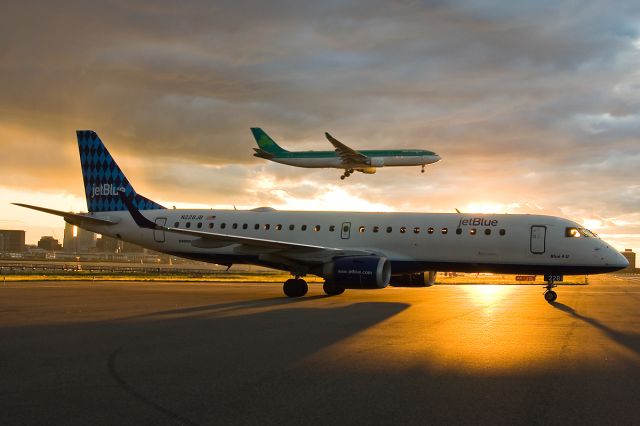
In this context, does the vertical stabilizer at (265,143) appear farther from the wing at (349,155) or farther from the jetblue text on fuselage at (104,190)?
the jetblue text on fuselage at (104,190)

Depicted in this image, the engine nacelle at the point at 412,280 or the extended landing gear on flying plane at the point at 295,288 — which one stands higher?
the engine nacelle at the point at 412,280

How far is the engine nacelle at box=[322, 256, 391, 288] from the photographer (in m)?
23.7

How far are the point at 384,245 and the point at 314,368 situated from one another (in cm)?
1796

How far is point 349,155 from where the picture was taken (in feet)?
192

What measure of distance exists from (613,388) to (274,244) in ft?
58.1

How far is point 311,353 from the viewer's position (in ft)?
36.3

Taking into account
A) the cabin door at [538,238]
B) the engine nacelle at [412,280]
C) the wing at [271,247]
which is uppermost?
the cabin door at [538,238]

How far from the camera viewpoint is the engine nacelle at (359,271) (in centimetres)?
2369

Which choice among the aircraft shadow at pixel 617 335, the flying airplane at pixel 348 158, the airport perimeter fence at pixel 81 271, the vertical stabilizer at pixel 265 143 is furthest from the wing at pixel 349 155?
the aircraft shadow at pixel 617 335

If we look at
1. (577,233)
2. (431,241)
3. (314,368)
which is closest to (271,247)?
(431,241)

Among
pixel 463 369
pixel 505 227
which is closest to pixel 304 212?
pixel 505 227

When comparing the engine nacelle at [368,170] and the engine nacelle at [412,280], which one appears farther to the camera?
the engine nacelle at [368,170]

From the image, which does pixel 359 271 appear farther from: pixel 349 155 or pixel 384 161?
pixel 384 161

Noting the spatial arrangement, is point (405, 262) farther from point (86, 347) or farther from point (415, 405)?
point (415, 405)
